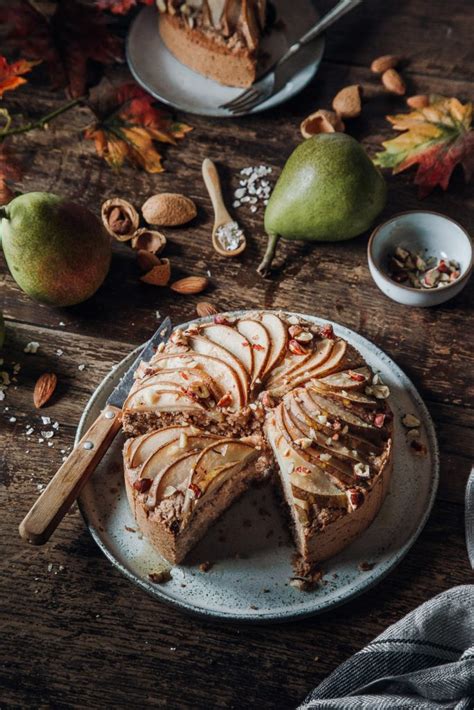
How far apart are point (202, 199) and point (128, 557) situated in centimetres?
126

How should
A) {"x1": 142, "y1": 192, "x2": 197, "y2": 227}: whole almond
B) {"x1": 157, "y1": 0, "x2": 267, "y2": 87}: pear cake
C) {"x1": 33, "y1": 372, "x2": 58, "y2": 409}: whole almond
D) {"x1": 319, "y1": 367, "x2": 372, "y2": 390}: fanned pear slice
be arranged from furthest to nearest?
1. {"x1": 157, "y1": 0, "x2": 267, "y2": 87}: pear cake
2. {"x1": 142, "y1": 192, "x2": 197, "y2": 227}: whole almond
3. {"x1": 33, "y1": 372, "x2": 58, "y2": 409}: whole almond
4. {"x1": 319, "y1": 367, "x2": 372, "y2": 390}: fanned pear slice

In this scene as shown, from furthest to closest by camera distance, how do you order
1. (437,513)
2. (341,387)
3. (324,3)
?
(324,3)
(437,513)
(341,387)

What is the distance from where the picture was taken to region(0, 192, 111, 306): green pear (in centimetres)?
258

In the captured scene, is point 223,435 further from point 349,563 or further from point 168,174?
point 168,174

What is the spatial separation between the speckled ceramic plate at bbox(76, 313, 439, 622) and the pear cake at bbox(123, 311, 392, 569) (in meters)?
0.05

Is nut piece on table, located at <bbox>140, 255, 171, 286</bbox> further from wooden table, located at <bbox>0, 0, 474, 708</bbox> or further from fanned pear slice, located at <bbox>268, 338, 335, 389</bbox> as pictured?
fanned pear slice, located at <bbox>268, 338, 335, 389</bbox>

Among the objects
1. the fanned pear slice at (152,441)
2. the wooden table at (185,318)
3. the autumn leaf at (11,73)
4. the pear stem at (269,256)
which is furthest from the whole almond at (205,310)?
the autumn leaf at (11,73)

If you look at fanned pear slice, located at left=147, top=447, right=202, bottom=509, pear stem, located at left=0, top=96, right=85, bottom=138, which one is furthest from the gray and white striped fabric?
pear stem, located at left=0, top=96, right=85, bottom=138

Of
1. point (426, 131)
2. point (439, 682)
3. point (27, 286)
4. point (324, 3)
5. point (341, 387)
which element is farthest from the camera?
point (324, 3)

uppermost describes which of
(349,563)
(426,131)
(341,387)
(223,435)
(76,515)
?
(426,131)

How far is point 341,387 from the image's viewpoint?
7.53 ft

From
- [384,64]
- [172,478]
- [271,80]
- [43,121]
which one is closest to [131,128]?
[43,121]

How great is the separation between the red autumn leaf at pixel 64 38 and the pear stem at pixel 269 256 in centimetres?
94

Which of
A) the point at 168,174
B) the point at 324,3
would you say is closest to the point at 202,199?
the point at 168,174
